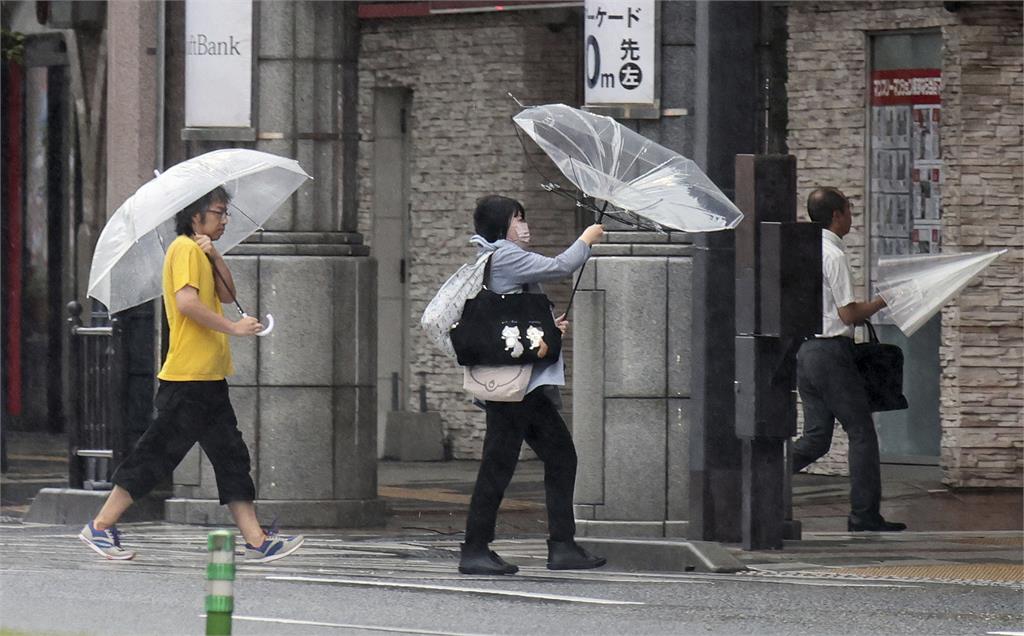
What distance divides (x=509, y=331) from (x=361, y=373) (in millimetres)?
3155

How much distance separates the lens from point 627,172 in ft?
37.9

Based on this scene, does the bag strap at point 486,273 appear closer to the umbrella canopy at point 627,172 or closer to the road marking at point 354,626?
the umbrella canopy at point 627,172

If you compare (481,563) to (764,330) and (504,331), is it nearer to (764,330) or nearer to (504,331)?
(504,331)

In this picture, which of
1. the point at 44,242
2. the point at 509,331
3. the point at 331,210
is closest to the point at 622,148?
the point at 509,331

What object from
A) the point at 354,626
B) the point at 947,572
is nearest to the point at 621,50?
the point at 947,572

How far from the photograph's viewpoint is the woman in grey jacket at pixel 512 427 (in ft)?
36.8

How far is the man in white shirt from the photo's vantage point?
13.7 meters

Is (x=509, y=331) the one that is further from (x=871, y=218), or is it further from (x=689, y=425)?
(x=871, y=218)

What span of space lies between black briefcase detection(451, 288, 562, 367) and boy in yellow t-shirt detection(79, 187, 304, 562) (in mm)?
1058

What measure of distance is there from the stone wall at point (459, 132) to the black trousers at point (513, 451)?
731cm

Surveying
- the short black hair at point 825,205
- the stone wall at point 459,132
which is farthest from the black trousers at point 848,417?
the stone wall at point 459,132

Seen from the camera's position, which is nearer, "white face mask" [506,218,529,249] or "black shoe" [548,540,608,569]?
"white face mask" [506,218,529,249]

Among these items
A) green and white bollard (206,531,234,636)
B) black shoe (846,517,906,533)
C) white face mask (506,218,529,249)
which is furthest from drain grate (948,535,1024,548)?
green and white bollard (206,531,234,636)

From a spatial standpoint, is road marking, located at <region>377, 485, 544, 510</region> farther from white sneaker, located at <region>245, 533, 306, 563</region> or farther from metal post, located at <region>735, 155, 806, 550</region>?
white sneaker, located at <region>245, 533, 306, 563</region>
